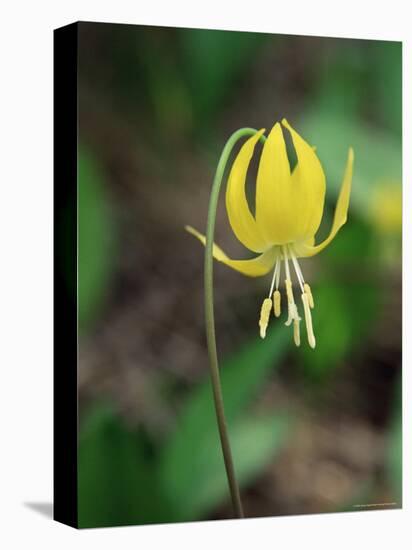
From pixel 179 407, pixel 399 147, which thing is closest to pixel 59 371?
pixel 179 407

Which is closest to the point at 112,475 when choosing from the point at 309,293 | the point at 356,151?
the point at 309,293

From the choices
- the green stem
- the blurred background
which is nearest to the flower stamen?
the blurred background

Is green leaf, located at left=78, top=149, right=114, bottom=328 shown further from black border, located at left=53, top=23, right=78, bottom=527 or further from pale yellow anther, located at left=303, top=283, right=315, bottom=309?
pale yellow anther, located at left=303, top=283, right=315, bottom=309

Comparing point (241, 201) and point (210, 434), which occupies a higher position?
point (241, 201)

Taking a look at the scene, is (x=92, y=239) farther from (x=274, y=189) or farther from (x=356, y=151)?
(x=356, y=151)

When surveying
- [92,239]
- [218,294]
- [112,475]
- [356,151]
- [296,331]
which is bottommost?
[112,475]

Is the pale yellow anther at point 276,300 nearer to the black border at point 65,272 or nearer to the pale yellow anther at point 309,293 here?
the pale yellow anther at point 309,293
